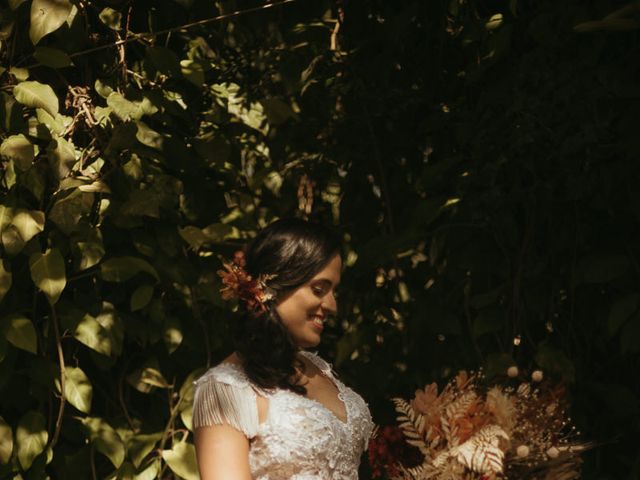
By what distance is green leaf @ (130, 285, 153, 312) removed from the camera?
8.98 ft

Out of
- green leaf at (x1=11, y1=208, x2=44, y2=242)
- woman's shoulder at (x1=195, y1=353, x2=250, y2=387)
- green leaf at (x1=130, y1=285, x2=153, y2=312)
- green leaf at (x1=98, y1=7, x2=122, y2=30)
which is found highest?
green leaf at (x1=98, y1=7, x2=122, y2=30)

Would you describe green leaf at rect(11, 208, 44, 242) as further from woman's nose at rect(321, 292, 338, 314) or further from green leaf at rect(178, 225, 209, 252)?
woman's nose at rect(321, 292, 338, 314)

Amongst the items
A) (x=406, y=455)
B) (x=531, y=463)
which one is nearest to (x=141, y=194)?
(x=406, y=455)

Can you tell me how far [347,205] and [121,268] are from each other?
31.1 inches

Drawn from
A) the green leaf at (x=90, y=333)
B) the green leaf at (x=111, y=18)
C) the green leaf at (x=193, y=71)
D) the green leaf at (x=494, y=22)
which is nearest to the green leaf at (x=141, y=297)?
the green leaf at (x=90, y=333)

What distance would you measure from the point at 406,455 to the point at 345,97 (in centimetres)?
135

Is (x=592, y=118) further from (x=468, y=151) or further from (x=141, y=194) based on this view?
(x=141, y=194)

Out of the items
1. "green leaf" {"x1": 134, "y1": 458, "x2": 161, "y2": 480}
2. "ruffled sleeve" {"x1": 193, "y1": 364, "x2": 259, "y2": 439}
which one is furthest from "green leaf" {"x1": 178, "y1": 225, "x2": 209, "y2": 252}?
"ruffled sleeve" {"x1": 193, "y1": 364, "x2": 259, "y2": 439}

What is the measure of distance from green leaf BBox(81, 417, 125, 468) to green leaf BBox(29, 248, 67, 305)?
38cm

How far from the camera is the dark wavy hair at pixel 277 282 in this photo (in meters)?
2.26

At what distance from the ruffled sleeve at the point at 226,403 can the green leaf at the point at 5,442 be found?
2.24ft

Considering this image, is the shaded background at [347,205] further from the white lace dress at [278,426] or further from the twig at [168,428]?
the white lace dress at [278,426]

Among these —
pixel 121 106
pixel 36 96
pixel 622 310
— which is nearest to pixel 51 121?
pixel 36 96

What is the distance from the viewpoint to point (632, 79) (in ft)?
8.55
